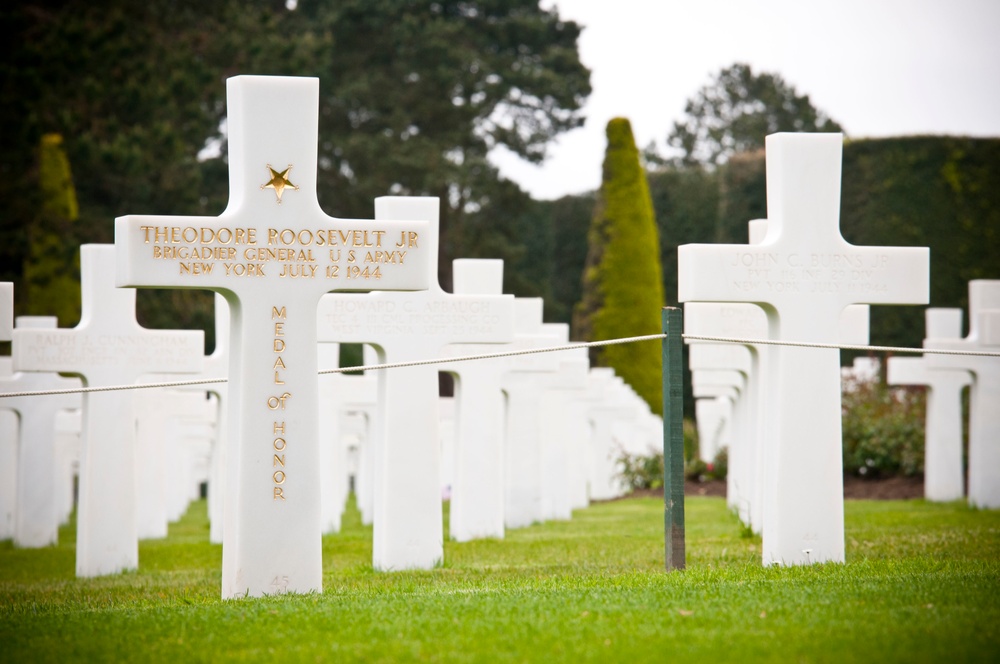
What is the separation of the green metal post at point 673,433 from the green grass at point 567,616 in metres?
0.29

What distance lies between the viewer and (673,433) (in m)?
8.34

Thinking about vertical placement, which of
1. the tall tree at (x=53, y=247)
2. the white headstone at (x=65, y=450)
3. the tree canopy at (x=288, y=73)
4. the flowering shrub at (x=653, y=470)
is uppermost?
the tree canopy at (x=288, y=73)

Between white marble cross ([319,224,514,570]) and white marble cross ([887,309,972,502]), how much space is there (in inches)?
335

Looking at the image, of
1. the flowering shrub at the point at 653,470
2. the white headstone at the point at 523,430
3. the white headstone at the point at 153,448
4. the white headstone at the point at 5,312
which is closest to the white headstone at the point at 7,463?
the white headstone at the point at 153,448

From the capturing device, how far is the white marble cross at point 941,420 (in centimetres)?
1773

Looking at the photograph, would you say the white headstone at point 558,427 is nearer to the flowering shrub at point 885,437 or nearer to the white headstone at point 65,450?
the flowering shrub at point 885,437

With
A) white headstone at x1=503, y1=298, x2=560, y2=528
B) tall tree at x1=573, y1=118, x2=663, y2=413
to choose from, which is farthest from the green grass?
tall tree at x1=573, y1=118, x2=663, y2=413

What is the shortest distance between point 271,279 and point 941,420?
40.5 ft

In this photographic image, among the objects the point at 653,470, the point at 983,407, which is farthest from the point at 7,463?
the point at 653,470

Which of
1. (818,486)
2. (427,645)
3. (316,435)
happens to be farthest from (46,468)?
(427,645)

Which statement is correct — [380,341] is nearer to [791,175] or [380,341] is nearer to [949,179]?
[791,175]

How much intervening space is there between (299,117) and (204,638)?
3566 mm

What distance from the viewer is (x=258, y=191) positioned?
326 inches

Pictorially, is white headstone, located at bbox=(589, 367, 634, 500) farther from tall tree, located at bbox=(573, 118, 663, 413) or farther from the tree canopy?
the tree canopy
